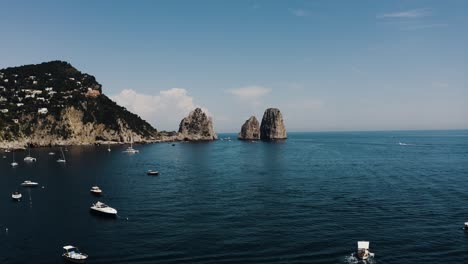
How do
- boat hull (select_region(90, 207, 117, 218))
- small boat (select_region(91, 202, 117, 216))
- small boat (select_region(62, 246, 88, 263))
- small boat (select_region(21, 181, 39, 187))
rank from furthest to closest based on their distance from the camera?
small boat (select_region(21, 181, 39, 187)) → small boat (select_region(91, 202, 117, 216)) → boat hull (select_region(90, 207, 117, 218)) → small boat (select_region(62, 246, 88, 263))

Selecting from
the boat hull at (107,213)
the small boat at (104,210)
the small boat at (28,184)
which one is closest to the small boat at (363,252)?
the boat hull at (107,213)

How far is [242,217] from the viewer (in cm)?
8375

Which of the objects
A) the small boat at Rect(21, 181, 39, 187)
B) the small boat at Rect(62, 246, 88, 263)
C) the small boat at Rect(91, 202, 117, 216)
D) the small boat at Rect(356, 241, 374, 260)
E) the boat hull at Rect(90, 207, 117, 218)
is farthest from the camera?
the small boat at Rect(21, 181, 39, 187)

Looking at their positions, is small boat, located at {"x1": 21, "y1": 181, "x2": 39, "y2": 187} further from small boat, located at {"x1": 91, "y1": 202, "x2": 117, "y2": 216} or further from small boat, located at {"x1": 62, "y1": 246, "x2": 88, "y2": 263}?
small boat, located at {"x1": 62, "y1": 246, "x2": 88, "y2": 263}

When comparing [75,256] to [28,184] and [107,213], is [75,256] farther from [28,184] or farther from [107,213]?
[28,184]

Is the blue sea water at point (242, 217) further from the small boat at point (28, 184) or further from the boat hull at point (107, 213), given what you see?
the small boat at point (28, 184)

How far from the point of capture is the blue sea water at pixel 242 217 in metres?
62.9

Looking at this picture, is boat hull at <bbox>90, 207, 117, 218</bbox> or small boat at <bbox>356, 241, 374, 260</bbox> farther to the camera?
boat hull at <bbox>90, 207, 117, 218</bbox>

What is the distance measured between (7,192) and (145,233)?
218 ft

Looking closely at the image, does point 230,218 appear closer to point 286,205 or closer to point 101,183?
point 286,205

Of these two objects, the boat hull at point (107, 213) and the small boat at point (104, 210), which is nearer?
the boat hull at point (107, 213)

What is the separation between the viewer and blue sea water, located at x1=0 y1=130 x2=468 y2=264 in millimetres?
62875

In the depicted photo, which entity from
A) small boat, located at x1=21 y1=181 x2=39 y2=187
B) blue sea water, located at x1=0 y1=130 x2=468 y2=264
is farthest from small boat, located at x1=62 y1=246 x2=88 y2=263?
small boat, located at x1=21 y1=181 x2=39 y2=187

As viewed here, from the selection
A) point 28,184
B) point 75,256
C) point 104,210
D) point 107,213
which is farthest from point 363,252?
point 28,184
